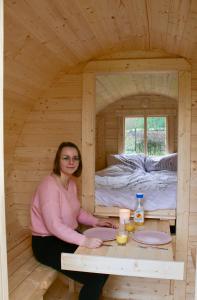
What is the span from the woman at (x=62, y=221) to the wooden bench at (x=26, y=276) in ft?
0.22

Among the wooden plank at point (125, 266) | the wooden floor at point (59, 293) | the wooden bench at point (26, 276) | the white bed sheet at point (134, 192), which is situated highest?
the white bed sheet at point (134, 192)

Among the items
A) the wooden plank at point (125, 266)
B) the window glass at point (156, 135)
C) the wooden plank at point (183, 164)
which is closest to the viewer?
the wooden plank at point (125, 266)

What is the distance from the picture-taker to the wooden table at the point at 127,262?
1.67 metres

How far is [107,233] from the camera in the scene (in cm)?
215

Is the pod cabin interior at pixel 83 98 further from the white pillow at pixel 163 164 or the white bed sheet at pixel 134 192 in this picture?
the white pillow at pixel 163 164

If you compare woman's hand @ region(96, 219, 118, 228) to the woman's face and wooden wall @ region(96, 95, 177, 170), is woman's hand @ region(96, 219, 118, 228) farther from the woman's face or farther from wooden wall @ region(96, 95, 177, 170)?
wooden wall @ region(96, 95, 177, 170)

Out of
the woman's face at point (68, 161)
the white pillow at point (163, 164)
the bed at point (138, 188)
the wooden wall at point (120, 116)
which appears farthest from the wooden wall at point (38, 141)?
the wooden wall at point (120, 116)

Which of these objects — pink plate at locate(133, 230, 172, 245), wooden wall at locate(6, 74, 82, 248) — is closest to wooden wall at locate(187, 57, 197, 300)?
pink plate at locate(133, 230, 172, 245)

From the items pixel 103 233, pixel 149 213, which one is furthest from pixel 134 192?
pixel 103 233

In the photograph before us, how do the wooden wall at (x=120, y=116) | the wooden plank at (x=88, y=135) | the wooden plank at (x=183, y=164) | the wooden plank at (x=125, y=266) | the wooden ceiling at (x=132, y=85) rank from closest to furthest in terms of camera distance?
the wooden plank at (x=125, y=266) → the wooden plank at (x=183, y=164) → the wooden plank at (x=88, y=135) → the wooden ceiling at (x=132, y=85) → the wooden wall at (x=120, y=116)

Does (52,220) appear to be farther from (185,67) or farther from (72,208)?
(185,67)

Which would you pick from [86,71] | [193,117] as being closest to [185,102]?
[193,117]

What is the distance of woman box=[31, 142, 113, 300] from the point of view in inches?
78.8

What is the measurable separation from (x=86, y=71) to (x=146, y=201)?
1.20 meters
